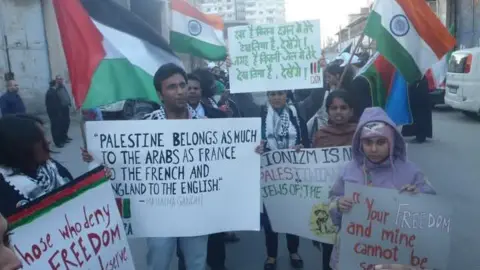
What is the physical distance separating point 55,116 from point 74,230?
10.2 meters

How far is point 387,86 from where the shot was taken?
512cm

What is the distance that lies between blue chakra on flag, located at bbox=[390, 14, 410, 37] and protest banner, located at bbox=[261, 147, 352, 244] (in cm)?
164

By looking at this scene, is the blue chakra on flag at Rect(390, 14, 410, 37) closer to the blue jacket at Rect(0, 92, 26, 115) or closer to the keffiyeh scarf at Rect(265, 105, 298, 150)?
the keffiyeh scarf at Rect(265, 105, 298, 150)

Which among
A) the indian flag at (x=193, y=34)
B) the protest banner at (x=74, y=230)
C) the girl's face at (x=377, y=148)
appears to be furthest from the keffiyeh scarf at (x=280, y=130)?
the indian flag at (x=193, y=34)

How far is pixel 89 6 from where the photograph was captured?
3.54 meters

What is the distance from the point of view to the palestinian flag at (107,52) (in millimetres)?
3443

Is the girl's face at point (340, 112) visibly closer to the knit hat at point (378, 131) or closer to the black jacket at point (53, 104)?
the knit hat at point (378, 131)

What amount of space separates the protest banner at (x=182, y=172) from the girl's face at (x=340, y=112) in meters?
0.79

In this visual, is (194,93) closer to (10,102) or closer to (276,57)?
(276,57)

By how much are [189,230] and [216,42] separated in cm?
402

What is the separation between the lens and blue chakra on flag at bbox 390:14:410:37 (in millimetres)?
4684

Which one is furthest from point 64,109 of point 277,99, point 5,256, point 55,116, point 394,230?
point 5,256

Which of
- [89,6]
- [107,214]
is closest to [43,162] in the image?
[107,214]

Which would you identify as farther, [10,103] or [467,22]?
[467,22]
